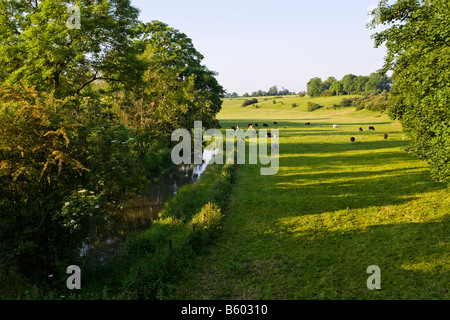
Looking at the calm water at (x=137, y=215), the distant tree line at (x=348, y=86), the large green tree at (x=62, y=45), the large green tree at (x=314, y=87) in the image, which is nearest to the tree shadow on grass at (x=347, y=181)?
the calm water at (x=137, y=215)

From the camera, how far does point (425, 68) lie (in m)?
13.4

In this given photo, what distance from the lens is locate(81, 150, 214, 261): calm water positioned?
12718mm

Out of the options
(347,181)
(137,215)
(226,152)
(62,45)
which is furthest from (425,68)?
(226,152)

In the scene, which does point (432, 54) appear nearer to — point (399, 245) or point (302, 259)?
point (399, 245)

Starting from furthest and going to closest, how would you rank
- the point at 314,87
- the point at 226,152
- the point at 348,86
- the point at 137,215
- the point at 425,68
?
the point at 314,87
the point at 348,86
the point at 226,152
the point at 137,215
the point at 425,68

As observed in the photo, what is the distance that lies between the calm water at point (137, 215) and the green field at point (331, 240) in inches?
199

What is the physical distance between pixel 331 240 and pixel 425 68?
10502 mm

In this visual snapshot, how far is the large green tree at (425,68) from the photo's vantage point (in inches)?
470

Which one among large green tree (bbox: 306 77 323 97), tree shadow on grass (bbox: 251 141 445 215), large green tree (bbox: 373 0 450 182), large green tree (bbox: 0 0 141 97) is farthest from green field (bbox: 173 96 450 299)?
large green tree (bbox: 306 77 323 97)

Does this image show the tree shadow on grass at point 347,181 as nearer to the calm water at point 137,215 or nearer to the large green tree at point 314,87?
the calm water at point 137,215

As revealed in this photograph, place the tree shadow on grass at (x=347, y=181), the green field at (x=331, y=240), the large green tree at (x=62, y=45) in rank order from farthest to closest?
the tree shadow on grass at (x=347, y=181) → the large green tree at (x=62, y=45) → the green field at (x=331, y=240)

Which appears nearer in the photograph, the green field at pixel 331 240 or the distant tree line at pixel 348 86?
the green field at pixel 331 240

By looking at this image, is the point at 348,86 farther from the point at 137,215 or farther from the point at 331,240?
the point at 137,215
